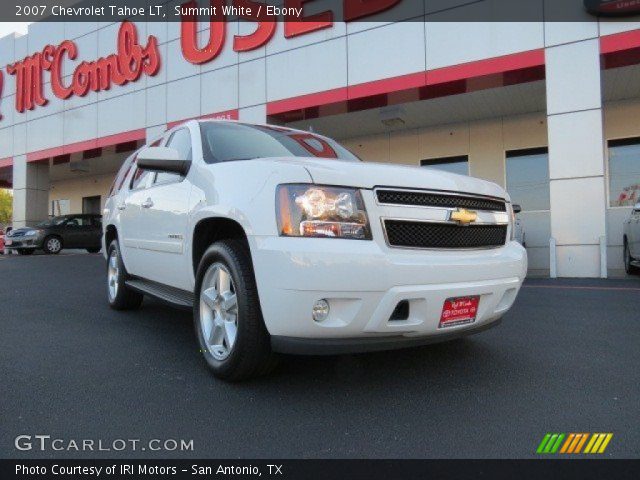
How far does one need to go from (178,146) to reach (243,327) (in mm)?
2075

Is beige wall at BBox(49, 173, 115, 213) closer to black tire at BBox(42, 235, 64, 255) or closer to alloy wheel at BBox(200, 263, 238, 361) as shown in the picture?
black tire at BBox(42, 235, 64, 255)

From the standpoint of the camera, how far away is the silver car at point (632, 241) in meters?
8.07

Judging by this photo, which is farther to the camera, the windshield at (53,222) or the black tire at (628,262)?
the windshield at (53,222)

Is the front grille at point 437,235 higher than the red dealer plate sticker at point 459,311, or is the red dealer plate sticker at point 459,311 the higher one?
the front grille at point 437,235

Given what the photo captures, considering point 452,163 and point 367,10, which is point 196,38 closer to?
point 367,10

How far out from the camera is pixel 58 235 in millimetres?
16531

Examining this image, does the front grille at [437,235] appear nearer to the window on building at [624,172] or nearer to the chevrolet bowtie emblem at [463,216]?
the chevrolet bowtie emblem at [463,216]

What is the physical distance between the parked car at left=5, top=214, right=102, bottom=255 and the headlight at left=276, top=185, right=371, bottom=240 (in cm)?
1632

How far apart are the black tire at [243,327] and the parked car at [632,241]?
777cm

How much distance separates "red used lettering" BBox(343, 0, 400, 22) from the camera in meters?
10.8

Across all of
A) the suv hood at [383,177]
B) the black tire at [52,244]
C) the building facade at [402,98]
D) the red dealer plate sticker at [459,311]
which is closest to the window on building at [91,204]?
the building facade at [402,98]
